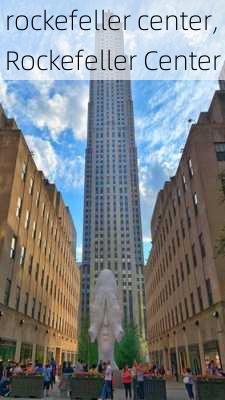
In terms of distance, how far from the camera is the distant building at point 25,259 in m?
26.0

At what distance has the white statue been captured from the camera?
2388 centimetres

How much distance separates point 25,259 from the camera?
103ft

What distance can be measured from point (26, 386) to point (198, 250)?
1941cm

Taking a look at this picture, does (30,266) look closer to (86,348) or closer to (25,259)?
(25,259)

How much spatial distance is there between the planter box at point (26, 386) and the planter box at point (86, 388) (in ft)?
5.56

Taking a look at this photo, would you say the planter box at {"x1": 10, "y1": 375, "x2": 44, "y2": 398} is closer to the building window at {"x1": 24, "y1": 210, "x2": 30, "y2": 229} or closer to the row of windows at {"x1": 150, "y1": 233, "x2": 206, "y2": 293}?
the row of windows at {"x1": 150, "y1": 233, "x2": 206, "y2": 293}

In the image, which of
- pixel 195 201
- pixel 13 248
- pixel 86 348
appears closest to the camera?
pixel 13 248

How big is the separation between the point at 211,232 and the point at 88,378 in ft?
51.6

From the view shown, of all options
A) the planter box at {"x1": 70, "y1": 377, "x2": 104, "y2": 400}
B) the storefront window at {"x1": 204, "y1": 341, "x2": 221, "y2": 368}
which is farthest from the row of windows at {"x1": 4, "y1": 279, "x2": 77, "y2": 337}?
the storefront window at {"x1": 204, "y1": 341, "x2": 221, "y2": 368}

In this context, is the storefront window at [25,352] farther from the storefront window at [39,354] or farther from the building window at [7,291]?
the building window at [7,291]

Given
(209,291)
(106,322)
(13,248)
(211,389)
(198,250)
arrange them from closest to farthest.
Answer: (211,389) → (106,322) → (209,291) → (13,248) → (198,250)

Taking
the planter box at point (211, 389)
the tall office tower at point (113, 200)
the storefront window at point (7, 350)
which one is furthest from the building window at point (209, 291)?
the tall office tower at point (113, 200)

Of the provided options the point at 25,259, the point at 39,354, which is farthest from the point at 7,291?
the point at 39,354

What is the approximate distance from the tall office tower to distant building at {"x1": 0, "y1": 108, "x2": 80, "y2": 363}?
86416 millimetres
